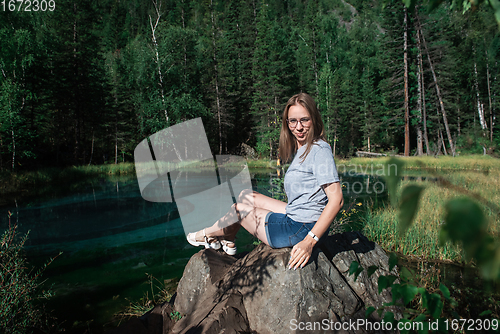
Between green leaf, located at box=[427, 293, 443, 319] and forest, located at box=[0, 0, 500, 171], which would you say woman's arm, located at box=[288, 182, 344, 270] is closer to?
green leaf, located at box=[427, 293, 443, 319]

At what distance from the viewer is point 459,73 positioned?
24641 mm

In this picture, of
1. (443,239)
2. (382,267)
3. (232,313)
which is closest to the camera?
(443,239)

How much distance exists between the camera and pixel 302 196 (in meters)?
2.30

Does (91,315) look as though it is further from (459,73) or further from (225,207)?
(459,73)

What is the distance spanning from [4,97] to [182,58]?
10.8 metres

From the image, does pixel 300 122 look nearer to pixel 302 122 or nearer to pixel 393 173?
pixel 302 122

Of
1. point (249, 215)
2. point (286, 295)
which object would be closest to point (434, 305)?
point (286, 295)

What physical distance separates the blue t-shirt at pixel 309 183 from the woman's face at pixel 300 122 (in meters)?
0.13

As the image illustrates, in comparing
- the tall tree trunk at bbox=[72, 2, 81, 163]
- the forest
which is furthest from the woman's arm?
the tall tree trunk at bbox=[72, 2, 81, 163]

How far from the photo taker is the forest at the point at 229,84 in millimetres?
16703

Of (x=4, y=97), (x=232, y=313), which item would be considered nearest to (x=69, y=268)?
(x=232, y=313)

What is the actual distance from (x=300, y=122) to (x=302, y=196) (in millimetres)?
601

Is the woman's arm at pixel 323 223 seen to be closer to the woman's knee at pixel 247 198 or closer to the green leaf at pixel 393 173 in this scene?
the woman's knee at pixel 247 198

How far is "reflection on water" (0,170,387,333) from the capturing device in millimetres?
3445
